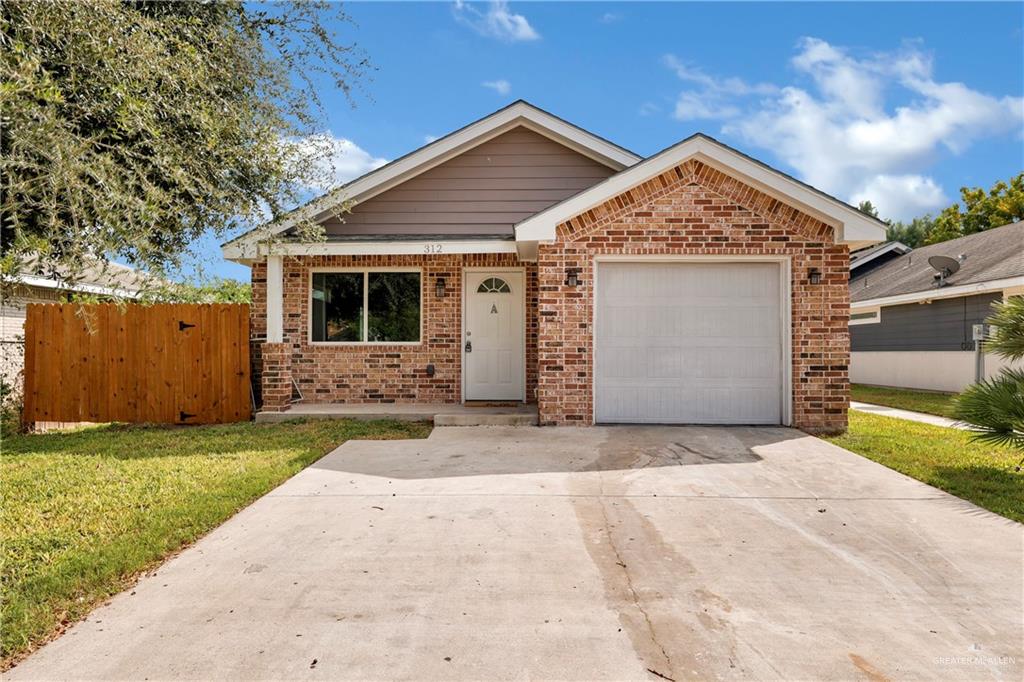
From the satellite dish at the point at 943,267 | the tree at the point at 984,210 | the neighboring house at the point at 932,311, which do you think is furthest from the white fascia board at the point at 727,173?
the tree at the point at 984,210

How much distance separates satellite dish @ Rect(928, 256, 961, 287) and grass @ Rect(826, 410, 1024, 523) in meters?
7.36

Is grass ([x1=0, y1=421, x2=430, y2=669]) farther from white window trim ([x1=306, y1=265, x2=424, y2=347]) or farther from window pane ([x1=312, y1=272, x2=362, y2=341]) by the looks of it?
window pane ([x1=312, y1=272, x2=362, y2=341])

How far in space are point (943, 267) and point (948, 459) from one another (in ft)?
34.3

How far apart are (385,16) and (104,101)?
15.9 ft

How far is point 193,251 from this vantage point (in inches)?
261

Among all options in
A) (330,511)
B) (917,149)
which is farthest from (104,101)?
(917,149)

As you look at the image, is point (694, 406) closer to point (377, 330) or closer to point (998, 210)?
point (377, 330)

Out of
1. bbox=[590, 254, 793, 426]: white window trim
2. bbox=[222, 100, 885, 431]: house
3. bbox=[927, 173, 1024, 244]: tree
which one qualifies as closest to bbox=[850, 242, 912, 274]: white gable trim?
bbox=[927, 173, 1024, 244]: tree

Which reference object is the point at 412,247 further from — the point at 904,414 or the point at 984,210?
the point at 984,210

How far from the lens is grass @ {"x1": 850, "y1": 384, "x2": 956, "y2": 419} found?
38.0ft

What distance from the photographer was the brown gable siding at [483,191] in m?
10.5

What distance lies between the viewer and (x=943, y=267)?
14.7 metres

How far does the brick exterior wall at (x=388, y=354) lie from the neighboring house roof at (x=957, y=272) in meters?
10.4

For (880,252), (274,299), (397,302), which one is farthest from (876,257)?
(274,299)
